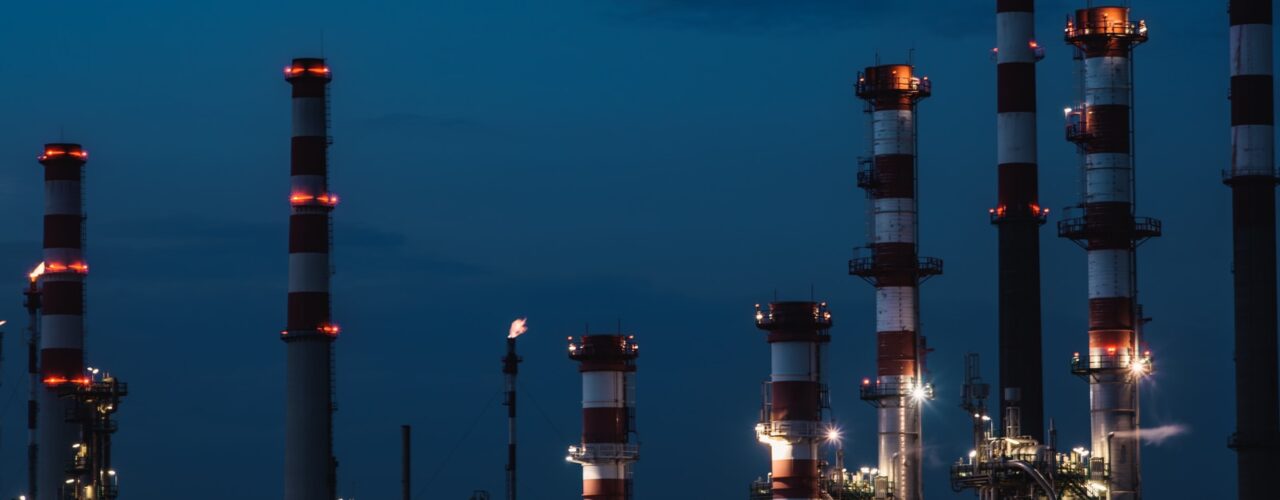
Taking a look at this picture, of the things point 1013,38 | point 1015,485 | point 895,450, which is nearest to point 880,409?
point 895,450

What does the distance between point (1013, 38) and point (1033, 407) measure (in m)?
10.5

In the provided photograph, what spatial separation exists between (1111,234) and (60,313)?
125 feet

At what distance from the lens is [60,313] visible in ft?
279

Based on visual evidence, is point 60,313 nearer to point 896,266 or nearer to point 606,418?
point 606,418

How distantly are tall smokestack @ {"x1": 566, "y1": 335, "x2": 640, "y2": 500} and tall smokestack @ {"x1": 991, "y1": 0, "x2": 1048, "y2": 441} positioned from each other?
13.0 m

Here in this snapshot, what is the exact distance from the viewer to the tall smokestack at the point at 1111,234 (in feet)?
220

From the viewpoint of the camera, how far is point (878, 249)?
6938 centimetres

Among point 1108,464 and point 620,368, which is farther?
point 620,368

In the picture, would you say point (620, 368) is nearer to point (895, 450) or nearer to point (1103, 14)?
point (895, 450)

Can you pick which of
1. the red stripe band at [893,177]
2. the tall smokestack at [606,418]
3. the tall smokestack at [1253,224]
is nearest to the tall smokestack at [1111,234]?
the tall smokestack at [1253,224]

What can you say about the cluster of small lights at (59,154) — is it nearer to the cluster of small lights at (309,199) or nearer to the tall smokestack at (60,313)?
the tall smokestack at (60,313)

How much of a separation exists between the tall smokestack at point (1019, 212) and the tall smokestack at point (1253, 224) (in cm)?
550

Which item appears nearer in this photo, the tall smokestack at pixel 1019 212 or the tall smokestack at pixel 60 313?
the tall smokestack at pixel 1019 212

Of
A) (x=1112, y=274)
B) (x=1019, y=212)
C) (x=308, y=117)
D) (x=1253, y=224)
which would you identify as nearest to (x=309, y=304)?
(x=308, y=117)
